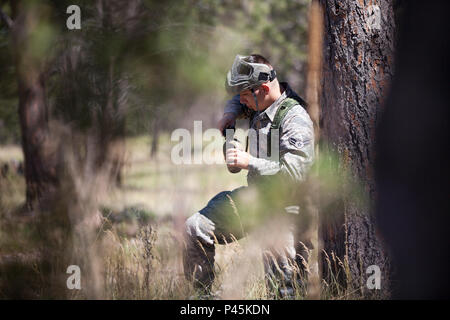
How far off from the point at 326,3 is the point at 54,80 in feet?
17.0

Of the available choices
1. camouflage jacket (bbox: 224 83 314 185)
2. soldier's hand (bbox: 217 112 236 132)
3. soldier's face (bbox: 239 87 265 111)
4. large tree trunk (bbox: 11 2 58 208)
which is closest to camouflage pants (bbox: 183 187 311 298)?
camouflage jacket (bbox: 224 83 314 185)

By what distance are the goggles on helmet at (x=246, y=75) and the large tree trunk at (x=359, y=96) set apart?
41 cm

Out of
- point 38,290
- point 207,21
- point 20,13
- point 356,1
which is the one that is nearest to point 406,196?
point 356,1

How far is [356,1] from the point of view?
115 inches

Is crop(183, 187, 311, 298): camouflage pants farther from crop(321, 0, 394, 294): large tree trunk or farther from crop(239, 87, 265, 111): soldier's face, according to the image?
crop(239, 87, 265, 111): soldier's face

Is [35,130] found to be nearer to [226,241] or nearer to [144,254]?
[144,254]

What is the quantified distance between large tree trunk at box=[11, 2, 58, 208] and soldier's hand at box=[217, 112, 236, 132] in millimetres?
3704

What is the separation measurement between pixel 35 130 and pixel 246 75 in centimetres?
439

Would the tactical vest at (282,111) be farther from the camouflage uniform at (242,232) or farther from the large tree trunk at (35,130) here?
the large tree trunk at (35,130)

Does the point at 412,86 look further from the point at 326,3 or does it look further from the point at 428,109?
the point at 326,3

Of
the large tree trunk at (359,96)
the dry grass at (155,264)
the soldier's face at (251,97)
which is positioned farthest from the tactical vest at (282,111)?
the dry grass at (155,264)

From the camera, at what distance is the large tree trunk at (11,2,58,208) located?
6.35 meters

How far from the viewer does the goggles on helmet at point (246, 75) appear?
3.07 metres

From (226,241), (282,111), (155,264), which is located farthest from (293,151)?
(155,264)
